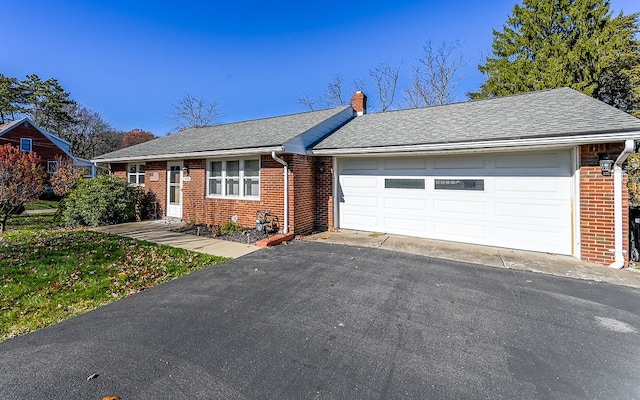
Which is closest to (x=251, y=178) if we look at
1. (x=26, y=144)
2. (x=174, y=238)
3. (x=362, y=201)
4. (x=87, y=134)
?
(x=174, y=238)

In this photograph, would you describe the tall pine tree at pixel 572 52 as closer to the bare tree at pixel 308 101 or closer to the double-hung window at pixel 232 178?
the bare tree at pixel 308 101

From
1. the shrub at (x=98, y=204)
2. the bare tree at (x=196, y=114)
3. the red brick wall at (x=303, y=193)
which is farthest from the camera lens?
the bare tree at (x=196, y=114)

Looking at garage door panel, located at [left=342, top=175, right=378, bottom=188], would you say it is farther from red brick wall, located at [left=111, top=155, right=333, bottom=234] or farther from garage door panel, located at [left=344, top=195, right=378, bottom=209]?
red brick wall, located at [left=111, top=155, right=333, bottom=234]

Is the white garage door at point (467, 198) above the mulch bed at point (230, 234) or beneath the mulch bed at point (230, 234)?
above

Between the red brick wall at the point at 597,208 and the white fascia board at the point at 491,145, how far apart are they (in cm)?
46

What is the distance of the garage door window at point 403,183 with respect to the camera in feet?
26.1

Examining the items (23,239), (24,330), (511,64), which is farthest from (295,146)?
(511,64)

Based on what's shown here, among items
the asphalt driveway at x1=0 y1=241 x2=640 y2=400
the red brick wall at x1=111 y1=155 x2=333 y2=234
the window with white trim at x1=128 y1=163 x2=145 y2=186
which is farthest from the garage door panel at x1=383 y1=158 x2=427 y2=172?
the window with white trim at x1=128 y1=163 x2=145 y2=186

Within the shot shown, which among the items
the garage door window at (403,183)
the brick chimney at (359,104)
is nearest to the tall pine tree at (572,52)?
the brick chimney at (359,104)

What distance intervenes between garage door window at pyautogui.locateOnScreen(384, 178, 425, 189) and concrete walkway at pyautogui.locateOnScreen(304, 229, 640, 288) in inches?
58.5

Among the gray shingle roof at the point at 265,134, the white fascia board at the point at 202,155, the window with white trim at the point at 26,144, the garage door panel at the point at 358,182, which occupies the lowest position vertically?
the garage door panel at the point at 358,182

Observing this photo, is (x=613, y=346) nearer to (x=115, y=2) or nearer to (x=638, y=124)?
(x=638, y=124)

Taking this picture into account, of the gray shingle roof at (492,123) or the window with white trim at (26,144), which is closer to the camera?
the gray shingle roof at (492,123)

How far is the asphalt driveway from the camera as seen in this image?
236 cm
